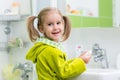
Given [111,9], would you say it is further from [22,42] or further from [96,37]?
[22,42]

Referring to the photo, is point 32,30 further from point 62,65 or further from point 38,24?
point 62,65

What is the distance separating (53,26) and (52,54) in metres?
0.17

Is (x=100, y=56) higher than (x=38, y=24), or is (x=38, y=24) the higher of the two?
(x=38, y=24)

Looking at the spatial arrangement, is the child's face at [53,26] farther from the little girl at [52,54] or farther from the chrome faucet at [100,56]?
the chrome faucet at [100,56]

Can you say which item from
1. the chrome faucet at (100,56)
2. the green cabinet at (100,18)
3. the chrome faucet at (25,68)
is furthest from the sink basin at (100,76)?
the chrome faucet at (25,68)

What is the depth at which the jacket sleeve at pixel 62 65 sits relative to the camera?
1.30 metres

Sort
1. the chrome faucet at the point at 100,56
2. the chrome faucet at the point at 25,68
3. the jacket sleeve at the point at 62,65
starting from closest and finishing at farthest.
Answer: the jacket sleeve at the point at 62,65 < the chrome faucet at the point at 100,56 < the chrome faucet at the point at 25,68

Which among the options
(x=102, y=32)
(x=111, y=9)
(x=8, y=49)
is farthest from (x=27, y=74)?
(x=111, y=9)

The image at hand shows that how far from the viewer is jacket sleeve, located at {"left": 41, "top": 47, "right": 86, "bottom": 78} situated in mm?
1301

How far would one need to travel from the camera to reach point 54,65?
132 centimetres

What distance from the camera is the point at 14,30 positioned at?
2.40 meters

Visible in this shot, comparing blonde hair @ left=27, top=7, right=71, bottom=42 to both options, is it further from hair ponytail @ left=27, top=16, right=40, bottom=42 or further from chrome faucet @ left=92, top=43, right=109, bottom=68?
chrome faucet @ left=92, top=43, right=109, bottom=68

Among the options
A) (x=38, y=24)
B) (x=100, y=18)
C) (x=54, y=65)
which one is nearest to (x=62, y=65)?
(x=54, y=65)

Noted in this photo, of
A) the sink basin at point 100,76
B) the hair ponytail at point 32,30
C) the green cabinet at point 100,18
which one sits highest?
the green cabinet at point 100,18
